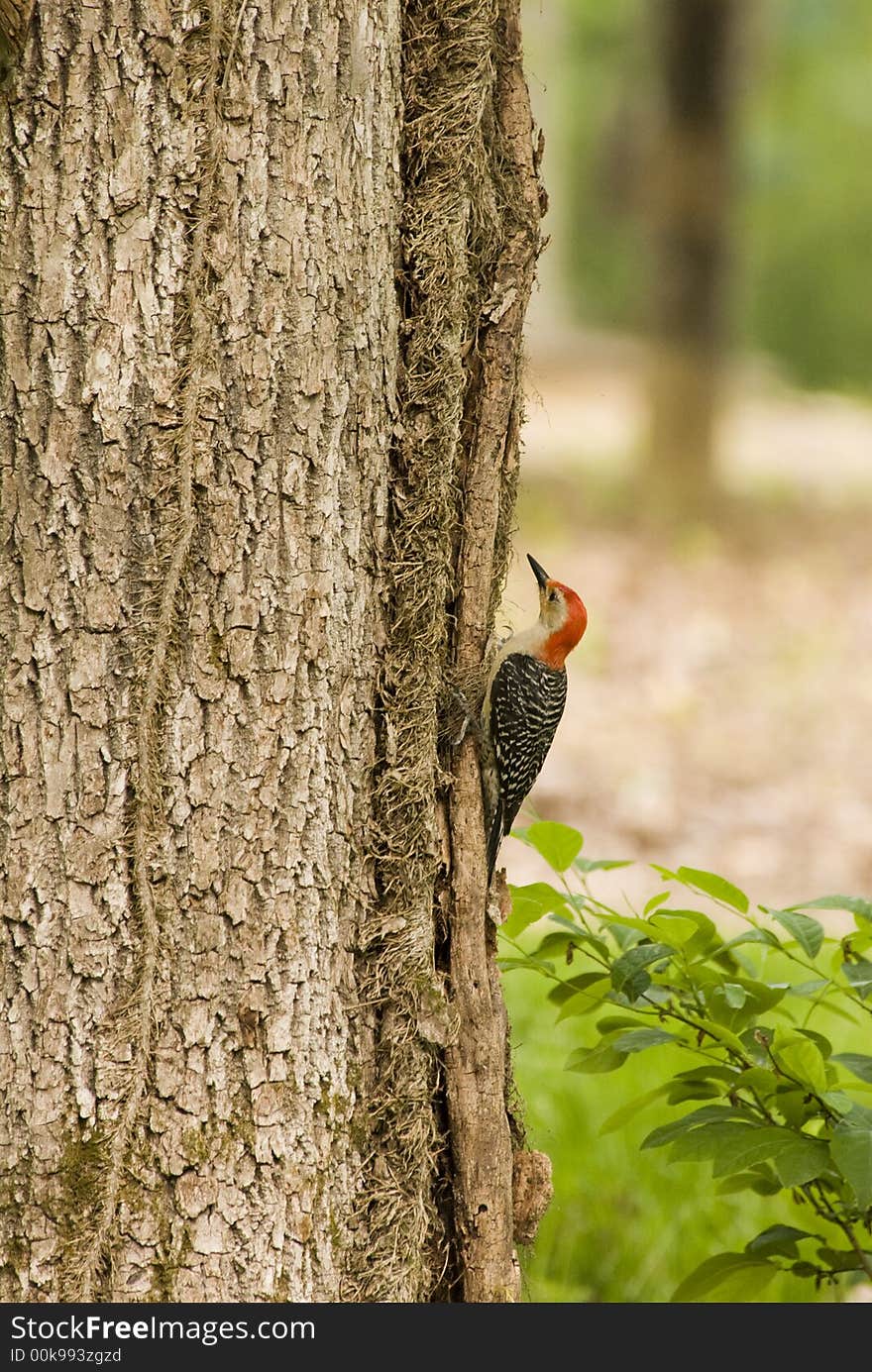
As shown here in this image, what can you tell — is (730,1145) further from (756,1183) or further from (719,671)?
(719,671)

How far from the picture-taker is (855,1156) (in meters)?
1.88

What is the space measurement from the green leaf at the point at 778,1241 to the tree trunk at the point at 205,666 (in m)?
0.57

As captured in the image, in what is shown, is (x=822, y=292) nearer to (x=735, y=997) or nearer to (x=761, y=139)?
(x=761, y=139)

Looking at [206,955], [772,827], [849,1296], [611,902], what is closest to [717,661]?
[772,827]

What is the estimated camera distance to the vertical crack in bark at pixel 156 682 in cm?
204

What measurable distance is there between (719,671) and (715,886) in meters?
6.22

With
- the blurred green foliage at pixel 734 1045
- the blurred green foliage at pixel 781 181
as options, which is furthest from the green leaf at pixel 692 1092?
the blurred green foliage at pixel 781 181

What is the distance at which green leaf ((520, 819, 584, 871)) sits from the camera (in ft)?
7.39

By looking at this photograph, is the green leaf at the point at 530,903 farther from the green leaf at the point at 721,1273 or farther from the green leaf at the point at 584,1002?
the green leaf at the point at 721,1273

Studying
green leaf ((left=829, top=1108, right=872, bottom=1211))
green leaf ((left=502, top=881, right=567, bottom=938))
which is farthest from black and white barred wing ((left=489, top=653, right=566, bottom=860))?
green leaf ((left=829, top=1108, right=872, bottom=1211))

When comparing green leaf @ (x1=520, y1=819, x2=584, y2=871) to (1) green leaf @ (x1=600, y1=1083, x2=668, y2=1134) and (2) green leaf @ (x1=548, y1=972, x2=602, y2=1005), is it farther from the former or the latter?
(1) green leaf @ (x1=600, y1=1083, x2=668, y2=1134)

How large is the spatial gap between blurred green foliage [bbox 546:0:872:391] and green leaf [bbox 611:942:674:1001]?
55.0 feet

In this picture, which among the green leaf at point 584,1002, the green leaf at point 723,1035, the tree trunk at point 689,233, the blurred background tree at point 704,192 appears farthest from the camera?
the blurred background tree at point 704,192

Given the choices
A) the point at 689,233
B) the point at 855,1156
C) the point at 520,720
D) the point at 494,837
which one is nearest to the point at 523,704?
the point at 520,720
